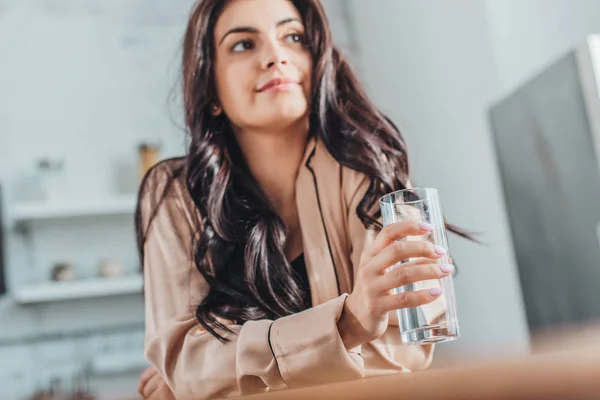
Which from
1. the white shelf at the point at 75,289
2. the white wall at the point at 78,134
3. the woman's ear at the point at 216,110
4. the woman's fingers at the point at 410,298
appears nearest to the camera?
the woman's fingers at the point at 410,298

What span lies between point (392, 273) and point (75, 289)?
7.32ft

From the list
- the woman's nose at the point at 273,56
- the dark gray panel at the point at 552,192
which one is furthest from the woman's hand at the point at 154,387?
the dark gray panel at the point at 552,192

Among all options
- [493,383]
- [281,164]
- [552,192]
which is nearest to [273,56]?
[281,164]

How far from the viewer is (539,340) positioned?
6.38 feet

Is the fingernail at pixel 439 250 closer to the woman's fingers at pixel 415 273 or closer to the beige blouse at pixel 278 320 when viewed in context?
the woman's fingers at pixel 415 273

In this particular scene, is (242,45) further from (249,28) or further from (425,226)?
(425,226)

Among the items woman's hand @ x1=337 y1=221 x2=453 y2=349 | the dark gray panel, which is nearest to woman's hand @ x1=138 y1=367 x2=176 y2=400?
woman's hand @ x1=337 y1=221 x2=453 y2=349

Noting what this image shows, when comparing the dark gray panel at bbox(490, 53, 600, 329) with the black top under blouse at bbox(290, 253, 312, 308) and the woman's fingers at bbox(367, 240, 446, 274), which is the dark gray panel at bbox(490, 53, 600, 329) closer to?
the black top under blouse at bbox(290, 253, 312, 308)

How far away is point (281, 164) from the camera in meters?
1.02

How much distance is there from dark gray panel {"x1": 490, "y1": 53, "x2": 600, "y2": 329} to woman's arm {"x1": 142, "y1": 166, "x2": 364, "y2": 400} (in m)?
1.06

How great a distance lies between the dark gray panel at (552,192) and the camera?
1641 mm

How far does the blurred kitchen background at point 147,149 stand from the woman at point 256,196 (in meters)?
0.95

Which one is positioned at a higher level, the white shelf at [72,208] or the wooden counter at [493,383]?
the white shelf at [72,208]

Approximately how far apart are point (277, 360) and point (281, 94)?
1.33 ft
